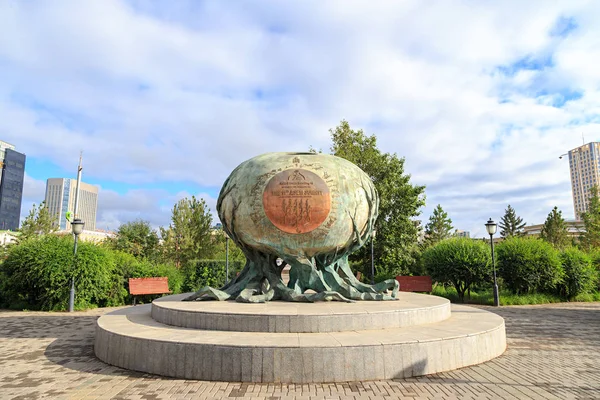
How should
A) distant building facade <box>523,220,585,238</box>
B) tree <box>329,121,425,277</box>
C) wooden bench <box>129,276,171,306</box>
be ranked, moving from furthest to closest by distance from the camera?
1. distant building facade <box>523,220,585,238</box>
2. tree <box>329,121,425,277</box>
3. wooden bench <box>129,276,171,306</box>

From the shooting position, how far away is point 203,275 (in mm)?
19016

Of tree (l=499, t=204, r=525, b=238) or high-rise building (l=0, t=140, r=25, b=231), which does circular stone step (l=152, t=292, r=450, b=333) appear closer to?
tree (l=499, t=204, r=525, b=238)

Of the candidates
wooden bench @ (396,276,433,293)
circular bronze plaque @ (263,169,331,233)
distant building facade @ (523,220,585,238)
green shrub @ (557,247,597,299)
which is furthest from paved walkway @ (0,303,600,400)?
distant building facade @ (523,220,585,238)

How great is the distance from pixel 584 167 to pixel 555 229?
204 feet

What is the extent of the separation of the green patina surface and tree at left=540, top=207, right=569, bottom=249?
155 ft

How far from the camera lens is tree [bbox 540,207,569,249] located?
46638 mm

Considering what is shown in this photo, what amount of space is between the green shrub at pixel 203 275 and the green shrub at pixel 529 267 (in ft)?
44.7

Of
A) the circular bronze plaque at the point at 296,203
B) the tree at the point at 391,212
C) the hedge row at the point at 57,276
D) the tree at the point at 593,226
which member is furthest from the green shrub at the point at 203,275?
the tree at the point at 593,226

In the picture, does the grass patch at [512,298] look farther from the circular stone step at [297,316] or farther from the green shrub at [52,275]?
the green shrub at [52,275]

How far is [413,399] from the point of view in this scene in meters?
4.93

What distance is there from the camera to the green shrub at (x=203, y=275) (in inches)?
749

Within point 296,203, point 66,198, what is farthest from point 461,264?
point 66,198

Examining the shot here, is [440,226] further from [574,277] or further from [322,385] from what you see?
[322,385]

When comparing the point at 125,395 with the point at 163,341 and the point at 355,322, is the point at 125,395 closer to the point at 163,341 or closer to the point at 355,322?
the point at 163,341
